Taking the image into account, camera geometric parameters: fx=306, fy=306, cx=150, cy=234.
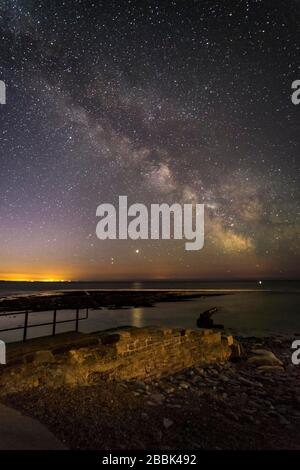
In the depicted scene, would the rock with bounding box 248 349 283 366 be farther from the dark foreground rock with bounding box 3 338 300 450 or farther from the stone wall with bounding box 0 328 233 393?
the dark foreground rock with bounding box 3 338 300 450

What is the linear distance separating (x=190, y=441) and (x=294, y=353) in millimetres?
11707

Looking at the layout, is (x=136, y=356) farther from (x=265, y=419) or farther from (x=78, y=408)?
(x=265, y=419)

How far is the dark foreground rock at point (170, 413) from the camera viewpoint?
5.43 m

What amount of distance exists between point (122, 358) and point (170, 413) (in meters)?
2.17

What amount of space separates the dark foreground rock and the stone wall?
280 mm

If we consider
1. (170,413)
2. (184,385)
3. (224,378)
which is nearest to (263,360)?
(224,378)

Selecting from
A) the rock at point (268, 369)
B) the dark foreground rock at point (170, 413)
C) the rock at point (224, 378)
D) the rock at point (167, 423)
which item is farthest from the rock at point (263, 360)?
the rock at point (167, 423)

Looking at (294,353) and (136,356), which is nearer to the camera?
(136,356)

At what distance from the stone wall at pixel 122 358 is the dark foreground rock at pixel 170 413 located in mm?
280

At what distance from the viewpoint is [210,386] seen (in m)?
9.02

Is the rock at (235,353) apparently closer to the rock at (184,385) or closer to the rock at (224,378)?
the rock at (224,378)

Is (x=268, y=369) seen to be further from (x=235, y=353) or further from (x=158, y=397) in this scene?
(x=158, y=397)
